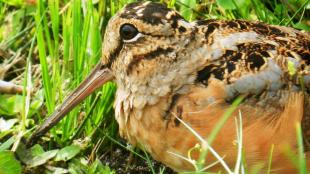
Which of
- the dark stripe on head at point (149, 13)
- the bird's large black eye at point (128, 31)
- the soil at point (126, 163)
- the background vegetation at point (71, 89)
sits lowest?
the soil at point (126, 163)

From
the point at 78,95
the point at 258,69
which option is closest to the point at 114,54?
the point at 78,95

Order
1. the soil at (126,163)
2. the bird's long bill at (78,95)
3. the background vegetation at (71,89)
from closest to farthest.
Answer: the bird's long bill at (78,95) → the background vegetation at (71,89) → the soil at (126,163)

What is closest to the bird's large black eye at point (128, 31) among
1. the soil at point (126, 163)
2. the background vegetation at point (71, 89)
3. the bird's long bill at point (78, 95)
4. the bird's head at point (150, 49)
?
the bird's head at point (150, 49)

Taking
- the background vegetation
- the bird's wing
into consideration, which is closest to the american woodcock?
the bird's wing

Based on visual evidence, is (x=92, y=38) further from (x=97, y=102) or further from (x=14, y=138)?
(x=14, y=138)

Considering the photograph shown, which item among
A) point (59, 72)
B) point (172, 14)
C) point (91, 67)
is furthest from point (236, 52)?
point (59, 72)

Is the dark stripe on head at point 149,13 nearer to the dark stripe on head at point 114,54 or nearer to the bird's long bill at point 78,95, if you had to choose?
the dark stripe on head at point 114,54
